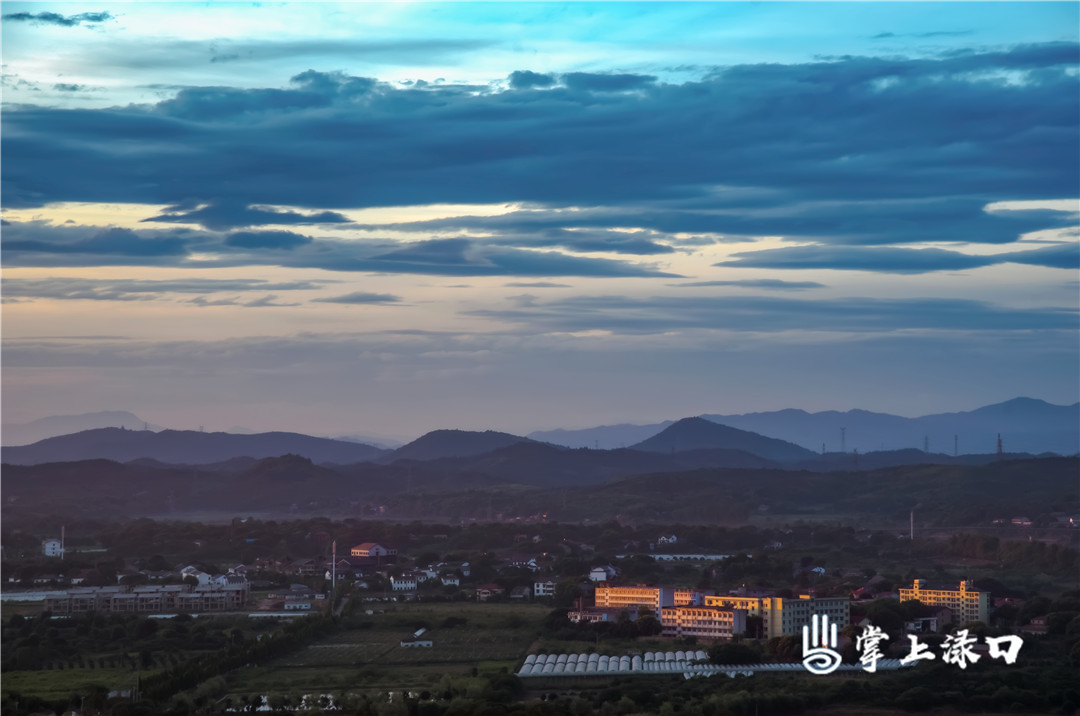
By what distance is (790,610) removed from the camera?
95.7ft

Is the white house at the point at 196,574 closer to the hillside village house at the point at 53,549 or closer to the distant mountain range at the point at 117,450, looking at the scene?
the hillside village house at the point at 53,549

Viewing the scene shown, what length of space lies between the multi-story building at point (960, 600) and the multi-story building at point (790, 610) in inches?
106

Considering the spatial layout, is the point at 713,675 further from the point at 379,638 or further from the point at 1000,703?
the point at 379,638

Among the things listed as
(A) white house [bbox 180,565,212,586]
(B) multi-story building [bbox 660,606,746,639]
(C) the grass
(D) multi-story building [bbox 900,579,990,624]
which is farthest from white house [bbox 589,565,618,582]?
(C) the grass

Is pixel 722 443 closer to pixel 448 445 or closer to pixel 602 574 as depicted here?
pixel 448 445

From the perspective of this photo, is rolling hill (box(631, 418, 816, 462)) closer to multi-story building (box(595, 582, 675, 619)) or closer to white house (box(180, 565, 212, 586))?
white house (box(180, 565, 212, 586))

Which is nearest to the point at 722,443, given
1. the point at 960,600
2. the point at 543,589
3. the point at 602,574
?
the point at 602,574

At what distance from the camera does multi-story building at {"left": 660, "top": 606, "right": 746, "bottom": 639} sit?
1157 inches

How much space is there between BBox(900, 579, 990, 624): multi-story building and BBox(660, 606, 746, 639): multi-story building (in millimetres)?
5005

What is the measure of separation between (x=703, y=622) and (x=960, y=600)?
A: 19.9 ft

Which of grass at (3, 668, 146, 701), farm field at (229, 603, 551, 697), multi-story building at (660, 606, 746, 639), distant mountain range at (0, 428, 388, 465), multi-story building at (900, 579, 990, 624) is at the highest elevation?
distant mountain range at (0, 428, 388, 465)

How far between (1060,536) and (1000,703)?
123ft

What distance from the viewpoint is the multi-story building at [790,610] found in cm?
2892

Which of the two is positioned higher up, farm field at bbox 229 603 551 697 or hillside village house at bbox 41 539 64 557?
hillside village house at bbox 41 539 64 557
